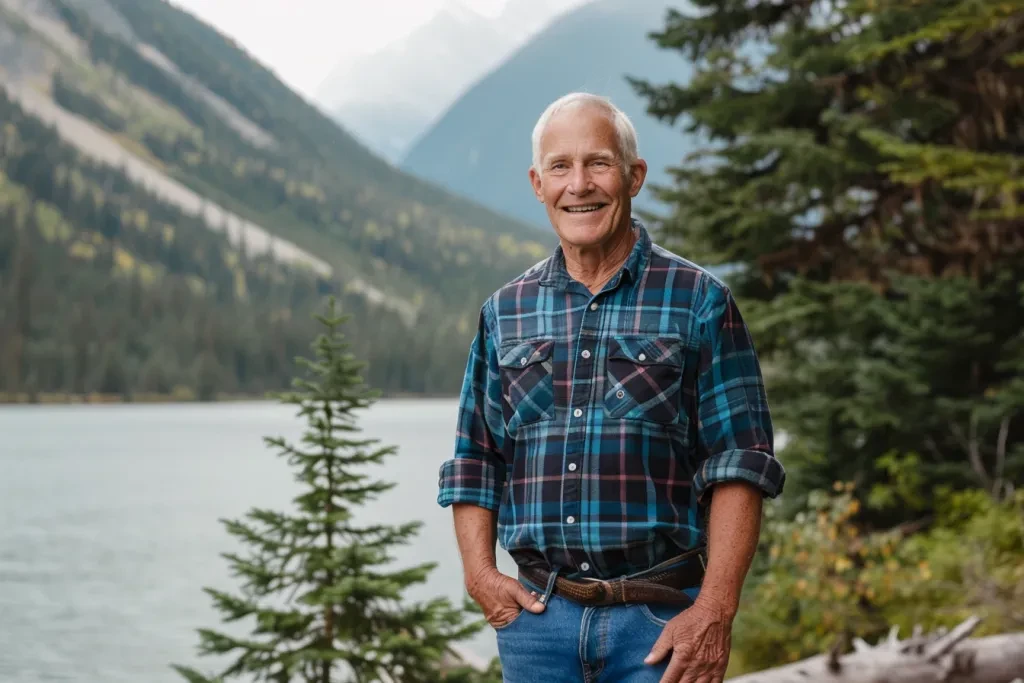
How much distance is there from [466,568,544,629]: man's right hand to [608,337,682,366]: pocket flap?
507 millimetres

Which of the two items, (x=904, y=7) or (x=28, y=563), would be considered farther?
(x=28, y=563)

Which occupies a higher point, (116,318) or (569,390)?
(116,318)

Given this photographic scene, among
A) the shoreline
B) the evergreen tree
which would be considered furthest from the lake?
the shoreline

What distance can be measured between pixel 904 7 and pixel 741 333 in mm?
7641

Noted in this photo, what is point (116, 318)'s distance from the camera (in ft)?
501

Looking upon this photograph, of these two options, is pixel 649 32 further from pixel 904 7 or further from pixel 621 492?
pixel 621 492

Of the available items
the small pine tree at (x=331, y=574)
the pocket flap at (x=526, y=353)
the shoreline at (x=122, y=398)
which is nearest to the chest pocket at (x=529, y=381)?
the pocket flap at (x=526, y=353)

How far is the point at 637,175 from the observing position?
8.45 ft

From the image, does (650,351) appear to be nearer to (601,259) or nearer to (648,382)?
(648,382)

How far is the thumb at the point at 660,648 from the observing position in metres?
2.35

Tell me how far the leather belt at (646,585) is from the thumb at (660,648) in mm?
77

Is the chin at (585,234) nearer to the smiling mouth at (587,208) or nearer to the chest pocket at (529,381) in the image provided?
the smiling mouth at (587,208)

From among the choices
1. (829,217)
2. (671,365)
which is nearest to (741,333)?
(671,365)

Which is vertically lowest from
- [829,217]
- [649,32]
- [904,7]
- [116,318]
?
[829,217]
